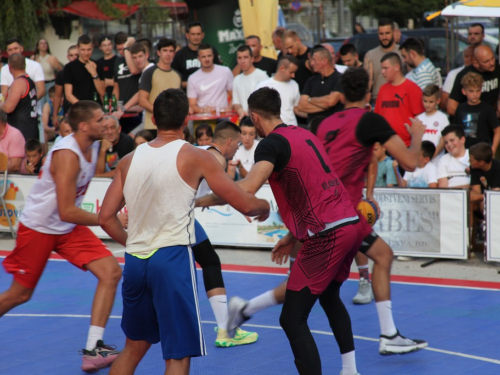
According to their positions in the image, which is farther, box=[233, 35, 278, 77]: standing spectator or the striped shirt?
box=[233, 35, 278, 77]: standing spectator

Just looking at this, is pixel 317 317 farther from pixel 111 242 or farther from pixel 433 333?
pixel 111 242

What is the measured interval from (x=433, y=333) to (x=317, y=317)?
3.77 feet

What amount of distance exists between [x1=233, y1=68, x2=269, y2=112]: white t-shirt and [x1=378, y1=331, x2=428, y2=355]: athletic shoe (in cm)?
597

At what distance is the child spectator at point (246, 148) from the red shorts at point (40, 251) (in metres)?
4.20

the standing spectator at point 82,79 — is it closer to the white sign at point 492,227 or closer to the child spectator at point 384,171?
the child spectator at point 384,171

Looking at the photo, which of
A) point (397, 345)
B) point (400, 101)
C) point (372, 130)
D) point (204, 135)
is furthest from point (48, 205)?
point (400, 101)

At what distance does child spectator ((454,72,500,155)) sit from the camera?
33.2 ft

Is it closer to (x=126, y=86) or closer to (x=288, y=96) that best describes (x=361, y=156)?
(x=288, y=96)

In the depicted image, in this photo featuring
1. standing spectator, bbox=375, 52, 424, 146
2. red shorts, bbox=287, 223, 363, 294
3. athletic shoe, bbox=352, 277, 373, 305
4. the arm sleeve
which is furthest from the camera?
Result: standing spectator, bbox=375, 52, 424, 146

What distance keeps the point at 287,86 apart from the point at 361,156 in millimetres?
5283

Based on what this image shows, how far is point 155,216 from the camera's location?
455 cm

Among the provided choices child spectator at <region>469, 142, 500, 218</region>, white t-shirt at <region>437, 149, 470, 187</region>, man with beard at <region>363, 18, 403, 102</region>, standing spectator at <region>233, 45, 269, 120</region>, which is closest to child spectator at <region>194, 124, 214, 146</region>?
standing spectator at <region>233, 45, 269, 120</region>

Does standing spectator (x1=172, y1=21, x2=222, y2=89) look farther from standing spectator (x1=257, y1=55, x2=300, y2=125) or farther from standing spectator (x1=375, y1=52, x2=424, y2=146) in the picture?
standing spectator (x1=375, y1=52, x2=424, y2=146)

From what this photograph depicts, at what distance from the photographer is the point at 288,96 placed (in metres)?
10.9
